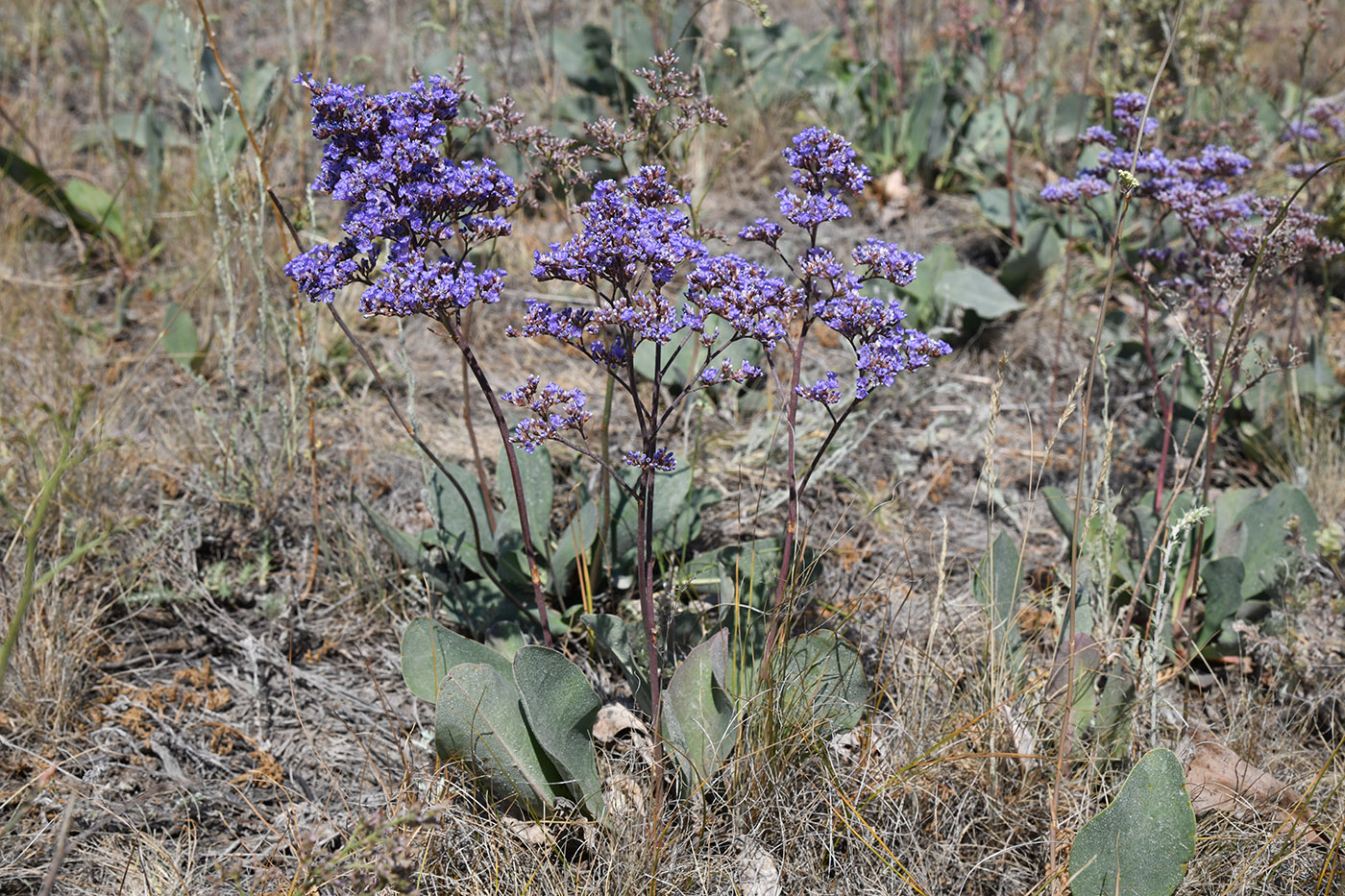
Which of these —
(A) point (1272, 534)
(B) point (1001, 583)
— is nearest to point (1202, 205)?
(A) point (1272, 534)

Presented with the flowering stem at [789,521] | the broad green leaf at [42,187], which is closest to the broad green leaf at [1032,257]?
the flowering stem at [789,521]

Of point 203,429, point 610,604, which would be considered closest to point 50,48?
point 203,429

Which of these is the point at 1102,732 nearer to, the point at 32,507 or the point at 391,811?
the point at 391,811

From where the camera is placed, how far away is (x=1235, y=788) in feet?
7.09

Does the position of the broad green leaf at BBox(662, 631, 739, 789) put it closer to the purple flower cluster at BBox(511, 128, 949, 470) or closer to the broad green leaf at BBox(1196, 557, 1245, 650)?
the purple flower cluster at BBox(511, 128, 949, 470)

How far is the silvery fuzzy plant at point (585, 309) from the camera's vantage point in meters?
1.83

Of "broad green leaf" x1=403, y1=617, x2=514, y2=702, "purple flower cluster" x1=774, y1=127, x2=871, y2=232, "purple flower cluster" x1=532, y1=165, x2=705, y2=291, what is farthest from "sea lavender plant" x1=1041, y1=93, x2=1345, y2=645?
"broad green leaf" x1=403, y1=617, x2=514, y2=702

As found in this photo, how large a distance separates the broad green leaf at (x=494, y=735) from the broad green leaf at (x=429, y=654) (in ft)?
0.57

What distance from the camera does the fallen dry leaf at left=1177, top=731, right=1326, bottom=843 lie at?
2.12 meters

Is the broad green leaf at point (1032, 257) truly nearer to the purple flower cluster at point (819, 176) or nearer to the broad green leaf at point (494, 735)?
the purple flower cluster at point (819, 176)

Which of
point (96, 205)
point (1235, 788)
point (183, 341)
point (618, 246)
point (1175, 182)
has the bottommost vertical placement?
point (1235, 788)

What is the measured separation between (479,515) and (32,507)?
1.17 metres

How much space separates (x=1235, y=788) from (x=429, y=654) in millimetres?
1854

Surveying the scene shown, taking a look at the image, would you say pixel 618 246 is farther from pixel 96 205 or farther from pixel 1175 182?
pixel 96 205
